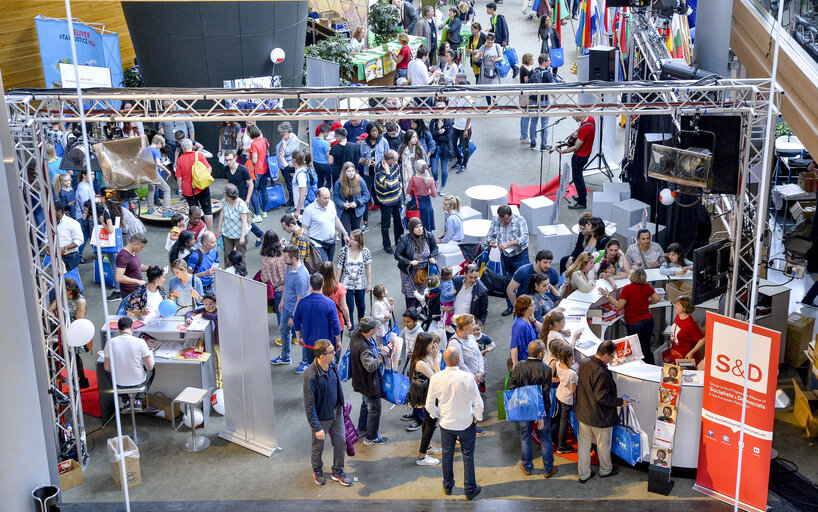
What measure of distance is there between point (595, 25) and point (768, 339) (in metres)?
11.7

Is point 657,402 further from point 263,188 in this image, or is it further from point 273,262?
point 263,188

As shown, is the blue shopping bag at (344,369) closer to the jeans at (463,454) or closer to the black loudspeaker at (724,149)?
the jeans at (463,454)

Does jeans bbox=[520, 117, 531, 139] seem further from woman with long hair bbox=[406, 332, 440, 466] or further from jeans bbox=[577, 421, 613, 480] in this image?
jeans bbox=[577, 421, 613, 480]

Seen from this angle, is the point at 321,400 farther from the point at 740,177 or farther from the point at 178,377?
the point at 740,177

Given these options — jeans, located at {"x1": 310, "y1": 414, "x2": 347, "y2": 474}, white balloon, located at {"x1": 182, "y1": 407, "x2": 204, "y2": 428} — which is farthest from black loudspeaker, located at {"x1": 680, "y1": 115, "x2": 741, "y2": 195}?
white balloon, located at {"x1": 182, "y1": 407, "x2": 204, "y2": 428}

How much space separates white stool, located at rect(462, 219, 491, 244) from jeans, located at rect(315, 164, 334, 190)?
6.20ft

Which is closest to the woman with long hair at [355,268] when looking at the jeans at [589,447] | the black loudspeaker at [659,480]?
the jeans at [589,447]

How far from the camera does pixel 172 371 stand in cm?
825

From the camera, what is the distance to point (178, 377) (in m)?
8.27

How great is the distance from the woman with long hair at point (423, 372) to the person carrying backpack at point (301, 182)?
3.70 m

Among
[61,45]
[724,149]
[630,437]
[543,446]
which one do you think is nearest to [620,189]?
[724,149]

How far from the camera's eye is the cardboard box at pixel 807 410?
7.84 meters

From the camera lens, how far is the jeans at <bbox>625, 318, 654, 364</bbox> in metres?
8.47

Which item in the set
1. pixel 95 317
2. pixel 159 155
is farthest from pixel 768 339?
pixel 159 155
